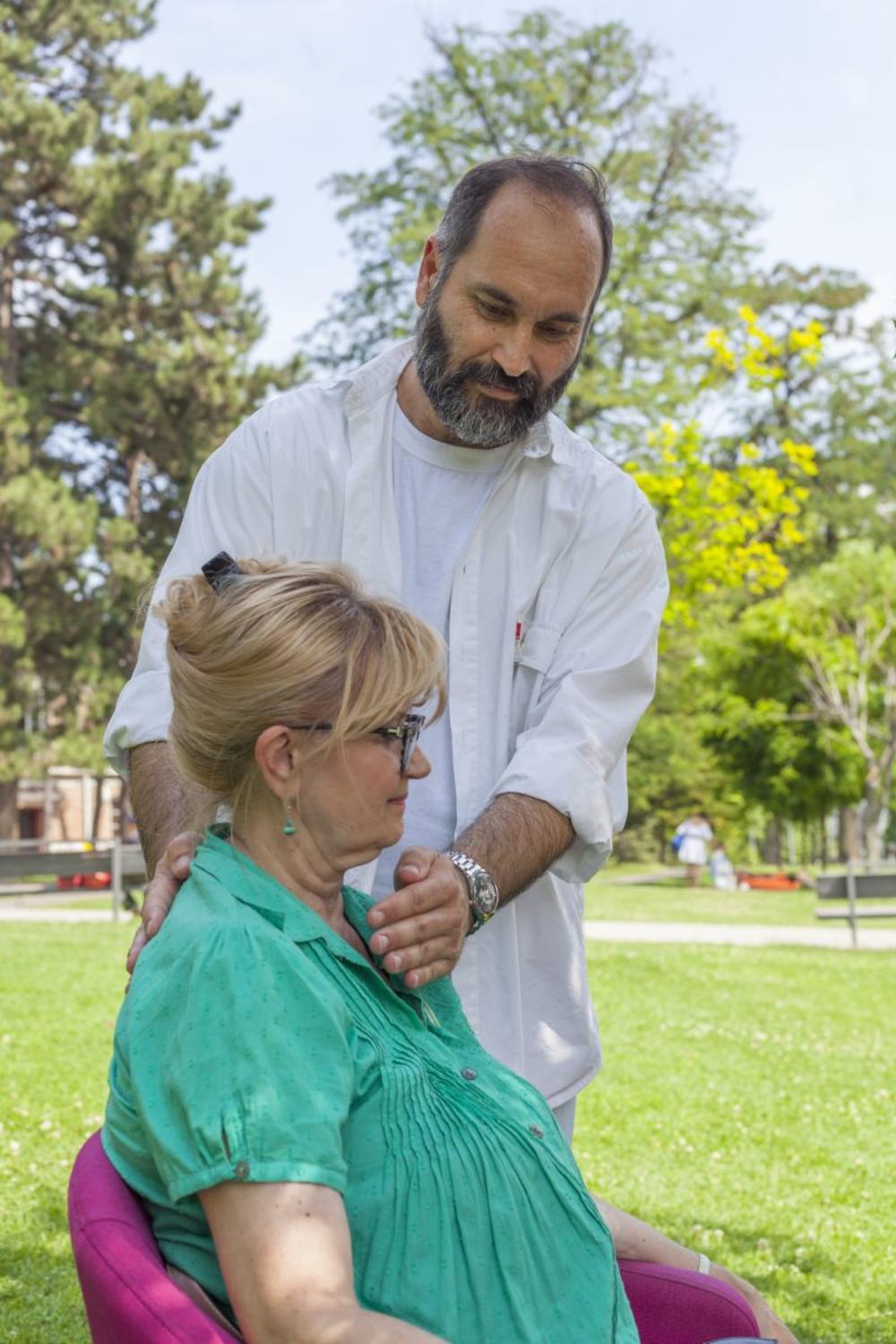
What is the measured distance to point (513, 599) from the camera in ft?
10.5

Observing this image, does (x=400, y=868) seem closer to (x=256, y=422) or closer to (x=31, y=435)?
(x=256, y=422)

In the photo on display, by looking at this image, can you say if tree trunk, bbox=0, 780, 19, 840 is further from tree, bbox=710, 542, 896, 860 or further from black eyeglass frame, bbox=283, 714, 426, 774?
black eyeglass frame, bbox=283, 714, 426, 774

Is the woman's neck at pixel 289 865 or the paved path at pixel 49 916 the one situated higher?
Result: the woman's neck at pixel 289 865

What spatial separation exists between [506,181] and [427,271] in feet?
0.81

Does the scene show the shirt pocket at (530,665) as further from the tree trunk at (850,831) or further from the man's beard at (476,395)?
the tree trunk at (850,831)

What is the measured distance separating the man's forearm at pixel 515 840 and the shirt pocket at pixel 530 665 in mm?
304

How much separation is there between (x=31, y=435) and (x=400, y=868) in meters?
34.4

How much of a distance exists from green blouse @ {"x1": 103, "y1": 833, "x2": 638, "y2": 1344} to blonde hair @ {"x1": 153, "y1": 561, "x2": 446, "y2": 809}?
19cm

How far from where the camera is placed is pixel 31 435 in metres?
35.4

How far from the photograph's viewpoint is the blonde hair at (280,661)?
232cm

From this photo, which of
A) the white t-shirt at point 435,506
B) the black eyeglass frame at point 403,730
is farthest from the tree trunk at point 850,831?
the black eyeglass frame at point 403,730

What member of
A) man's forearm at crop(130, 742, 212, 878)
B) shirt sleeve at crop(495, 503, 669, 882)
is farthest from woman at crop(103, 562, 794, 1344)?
shirt sleeve at crop(495, 503, 669, 882)

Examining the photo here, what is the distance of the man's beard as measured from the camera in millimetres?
3068

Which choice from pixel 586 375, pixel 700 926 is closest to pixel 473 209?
pixel 700 926
